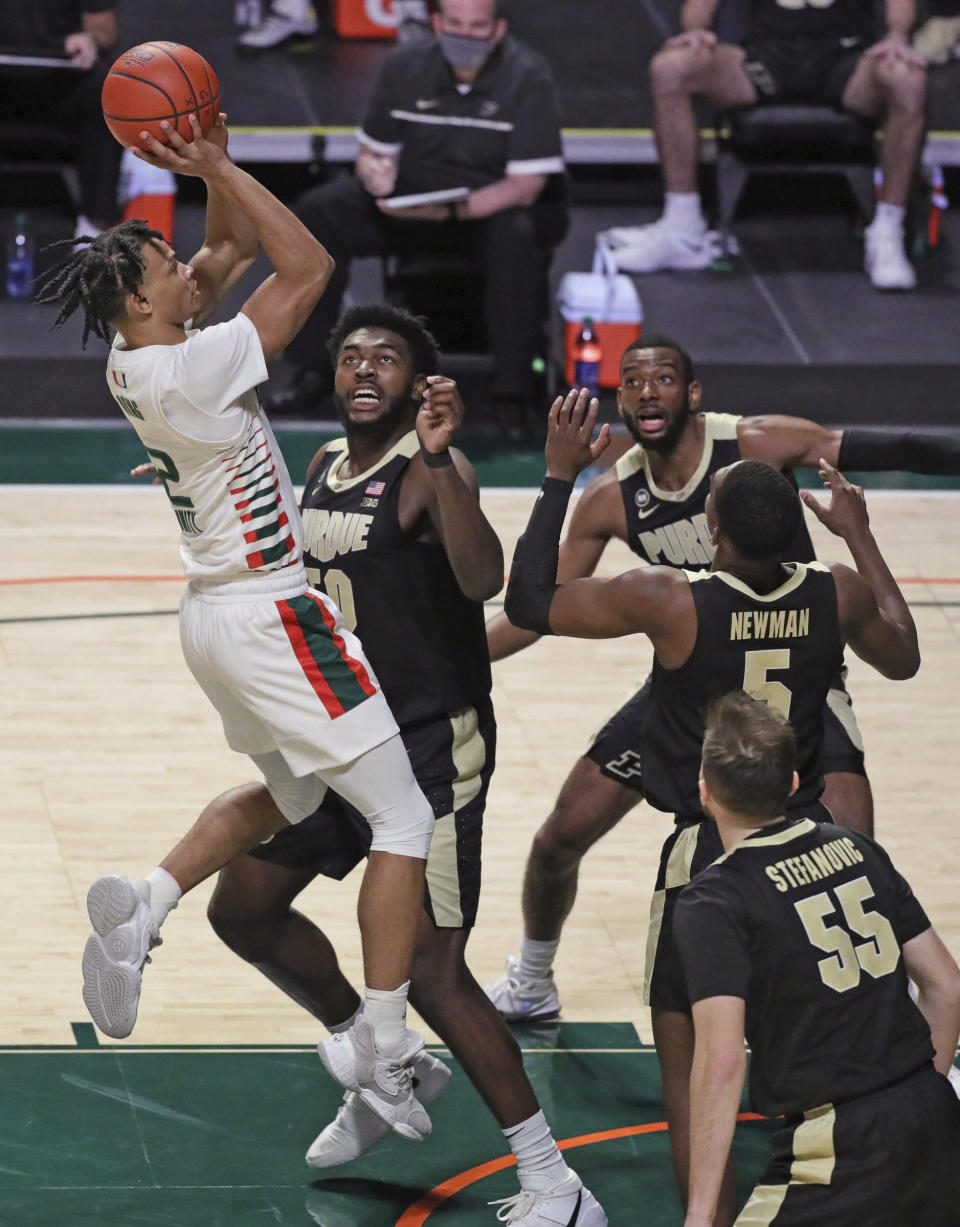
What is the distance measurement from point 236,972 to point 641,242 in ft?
25.3

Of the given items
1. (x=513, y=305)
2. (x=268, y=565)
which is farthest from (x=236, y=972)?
(x=513, y=305)

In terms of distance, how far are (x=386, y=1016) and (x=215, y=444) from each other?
1298 millimetres

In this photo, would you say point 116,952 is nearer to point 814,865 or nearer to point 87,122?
point 814,865

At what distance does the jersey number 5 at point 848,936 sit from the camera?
364 cm

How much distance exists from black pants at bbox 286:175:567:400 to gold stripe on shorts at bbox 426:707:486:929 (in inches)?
244

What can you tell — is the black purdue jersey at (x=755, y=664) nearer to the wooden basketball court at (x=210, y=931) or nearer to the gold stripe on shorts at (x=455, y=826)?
the gold stripe on shorts at (x=455, y=826)

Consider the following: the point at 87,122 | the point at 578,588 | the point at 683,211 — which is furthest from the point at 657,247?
the point at 578,588

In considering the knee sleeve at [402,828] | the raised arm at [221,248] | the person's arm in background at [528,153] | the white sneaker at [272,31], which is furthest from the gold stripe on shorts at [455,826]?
the white sneaker at [272,31]

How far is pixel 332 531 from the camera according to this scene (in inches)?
190

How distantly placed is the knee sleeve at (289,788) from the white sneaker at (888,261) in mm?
8854

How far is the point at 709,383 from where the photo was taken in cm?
1138

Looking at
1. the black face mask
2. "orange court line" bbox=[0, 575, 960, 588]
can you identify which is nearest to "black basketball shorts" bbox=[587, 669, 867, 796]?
"orange court line" bbox=[0, 575, 960, 588]

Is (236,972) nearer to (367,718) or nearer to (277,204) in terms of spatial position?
(367,718)

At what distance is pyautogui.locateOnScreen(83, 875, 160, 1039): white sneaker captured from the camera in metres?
4.39
